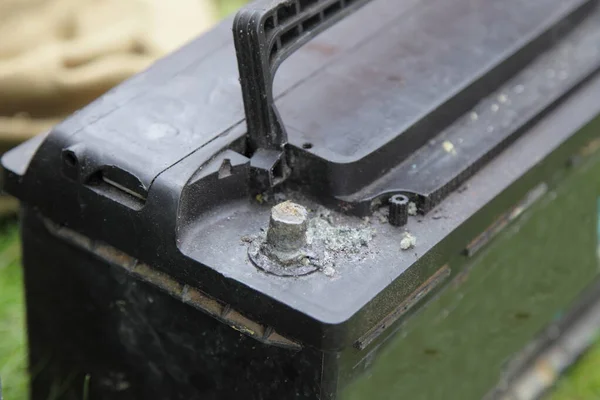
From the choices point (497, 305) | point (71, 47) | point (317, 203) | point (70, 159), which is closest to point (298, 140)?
point (317, 203)

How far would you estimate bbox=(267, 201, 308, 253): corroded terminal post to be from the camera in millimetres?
1297

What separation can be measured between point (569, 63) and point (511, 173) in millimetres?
343

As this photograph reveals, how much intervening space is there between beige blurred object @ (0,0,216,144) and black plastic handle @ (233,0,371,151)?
1121 millimetres

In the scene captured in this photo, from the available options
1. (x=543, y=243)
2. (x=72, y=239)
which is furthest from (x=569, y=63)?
(x=72, y=239)

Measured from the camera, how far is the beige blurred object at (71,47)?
2408 millimetres

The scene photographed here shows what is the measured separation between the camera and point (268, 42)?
1.35 m

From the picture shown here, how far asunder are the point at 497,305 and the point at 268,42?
0.68 metres

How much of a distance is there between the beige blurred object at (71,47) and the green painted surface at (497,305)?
3.96ft

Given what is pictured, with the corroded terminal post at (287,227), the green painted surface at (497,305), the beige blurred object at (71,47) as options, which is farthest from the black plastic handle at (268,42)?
the beige blurred object at (71,47)

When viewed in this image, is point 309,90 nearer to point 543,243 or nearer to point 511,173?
point 511,173

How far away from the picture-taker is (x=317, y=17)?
4.75 ft

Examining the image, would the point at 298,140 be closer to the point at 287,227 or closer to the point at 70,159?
the point at 287,227

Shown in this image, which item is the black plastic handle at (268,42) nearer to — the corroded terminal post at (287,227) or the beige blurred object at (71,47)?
the corroded terminal post at (287,227)

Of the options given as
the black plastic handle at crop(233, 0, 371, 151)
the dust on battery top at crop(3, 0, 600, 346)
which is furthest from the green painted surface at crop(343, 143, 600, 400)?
the black plastic handle at crop(233, 0, 371, 151)
